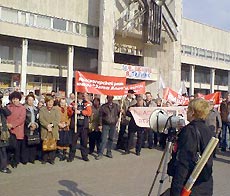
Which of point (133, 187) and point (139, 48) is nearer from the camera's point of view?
point (133, 187)

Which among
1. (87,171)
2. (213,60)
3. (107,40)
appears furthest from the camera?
(213,60)

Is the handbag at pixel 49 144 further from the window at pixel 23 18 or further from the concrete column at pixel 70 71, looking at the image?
the concrete column at pixel 70 71

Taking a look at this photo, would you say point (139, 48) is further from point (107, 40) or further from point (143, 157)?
point (143, 157)

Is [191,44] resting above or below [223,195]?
above

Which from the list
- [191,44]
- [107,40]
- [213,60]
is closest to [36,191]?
[107,40]

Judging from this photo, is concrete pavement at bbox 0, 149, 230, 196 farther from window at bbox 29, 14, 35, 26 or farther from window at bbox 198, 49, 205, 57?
window at bbox 198, 49, 205, 57

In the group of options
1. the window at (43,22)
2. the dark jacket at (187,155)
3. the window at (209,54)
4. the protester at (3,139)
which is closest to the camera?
the dark jacket at (187,155)

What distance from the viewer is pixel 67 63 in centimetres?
3906

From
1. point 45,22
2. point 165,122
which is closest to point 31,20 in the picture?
point 45,22

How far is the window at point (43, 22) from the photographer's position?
3481cm

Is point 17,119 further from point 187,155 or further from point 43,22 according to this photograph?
point 43,22

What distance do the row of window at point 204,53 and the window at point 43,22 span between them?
67.3 feet

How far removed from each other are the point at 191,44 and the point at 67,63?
1976 centimetres

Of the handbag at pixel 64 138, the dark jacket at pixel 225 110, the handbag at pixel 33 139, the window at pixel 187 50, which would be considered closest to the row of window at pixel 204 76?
the window at pixel 187 50
